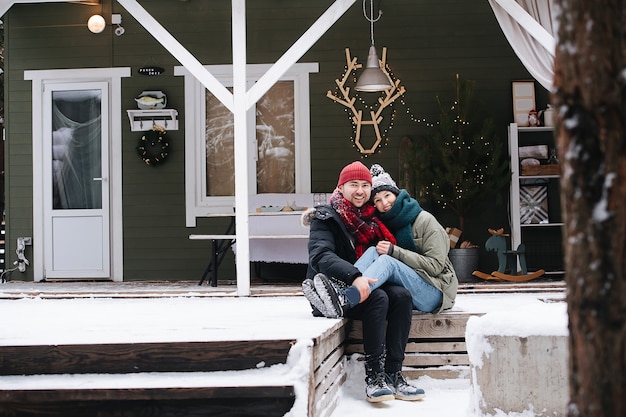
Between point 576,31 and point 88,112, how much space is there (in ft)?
26.6

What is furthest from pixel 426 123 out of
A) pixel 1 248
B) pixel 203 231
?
pixel 1 248

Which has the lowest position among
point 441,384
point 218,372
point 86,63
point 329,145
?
point 441,384

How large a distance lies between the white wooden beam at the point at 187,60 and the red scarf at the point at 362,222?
2.09 meters

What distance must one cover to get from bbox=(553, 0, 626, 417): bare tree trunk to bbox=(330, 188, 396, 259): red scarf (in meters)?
2.97

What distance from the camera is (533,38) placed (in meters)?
6.96

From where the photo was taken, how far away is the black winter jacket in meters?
4.21

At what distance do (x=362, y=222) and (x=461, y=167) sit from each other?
3.55 m

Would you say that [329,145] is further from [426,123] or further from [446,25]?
[446,25]

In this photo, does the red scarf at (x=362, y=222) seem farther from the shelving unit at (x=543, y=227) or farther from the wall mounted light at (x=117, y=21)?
the wall mounted light at (x=117, y=21)

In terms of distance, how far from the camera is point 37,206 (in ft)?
29.5

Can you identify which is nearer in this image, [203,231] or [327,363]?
[327,363]

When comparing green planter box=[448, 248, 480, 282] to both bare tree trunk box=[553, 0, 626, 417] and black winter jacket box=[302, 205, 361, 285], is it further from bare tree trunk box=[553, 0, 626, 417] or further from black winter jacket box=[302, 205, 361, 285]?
bare tree trunk box=[553, 0, 626, 417]

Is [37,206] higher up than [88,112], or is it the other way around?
[88,112]

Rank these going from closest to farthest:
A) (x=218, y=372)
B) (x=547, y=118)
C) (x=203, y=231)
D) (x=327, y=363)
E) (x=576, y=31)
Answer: (x=576, y=31) < (x=218, y=372) < (x=327, y=363) < (x=547, y=118) < (x=203, y=231)
